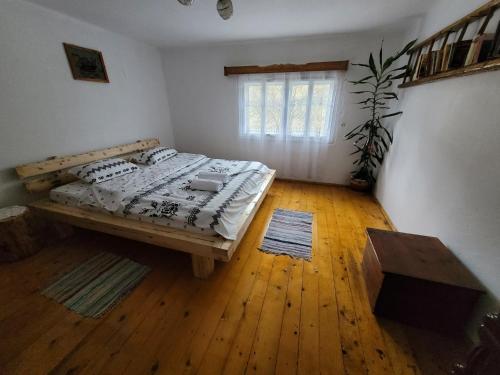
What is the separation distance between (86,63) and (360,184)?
166 inches

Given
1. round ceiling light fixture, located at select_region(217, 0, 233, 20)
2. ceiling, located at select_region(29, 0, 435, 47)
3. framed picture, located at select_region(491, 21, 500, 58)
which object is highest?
ceiling, located at select_region(29, 0, 435, 47)

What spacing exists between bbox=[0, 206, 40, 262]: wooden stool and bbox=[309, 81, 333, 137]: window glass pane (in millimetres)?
3670

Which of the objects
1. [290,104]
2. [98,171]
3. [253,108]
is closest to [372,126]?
[290,104]

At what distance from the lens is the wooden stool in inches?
68.4

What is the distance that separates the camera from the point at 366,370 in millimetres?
1098

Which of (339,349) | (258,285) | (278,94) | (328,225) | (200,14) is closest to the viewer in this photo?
(339,349)

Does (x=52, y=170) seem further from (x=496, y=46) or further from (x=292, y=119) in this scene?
(x=496, y=46)

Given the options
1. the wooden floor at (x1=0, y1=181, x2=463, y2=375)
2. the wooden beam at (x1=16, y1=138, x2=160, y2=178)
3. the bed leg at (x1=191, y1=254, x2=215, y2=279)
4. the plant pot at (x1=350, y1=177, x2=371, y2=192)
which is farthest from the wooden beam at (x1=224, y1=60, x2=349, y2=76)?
the bed leg at (x1=191, y1=254, x2=215, y2=279)

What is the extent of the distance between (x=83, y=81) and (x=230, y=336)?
324 centimetres

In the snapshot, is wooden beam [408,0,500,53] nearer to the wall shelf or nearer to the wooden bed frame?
the wall shelf

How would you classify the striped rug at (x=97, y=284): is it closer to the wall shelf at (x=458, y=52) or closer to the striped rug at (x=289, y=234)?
the striped rug at (x=289, y=234)

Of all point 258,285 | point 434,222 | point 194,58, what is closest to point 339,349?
point 258,285

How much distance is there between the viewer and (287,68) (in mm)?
3088

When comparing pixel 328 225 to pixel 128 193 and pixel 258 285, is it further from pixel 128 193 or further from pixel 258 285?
pixel 128 193
